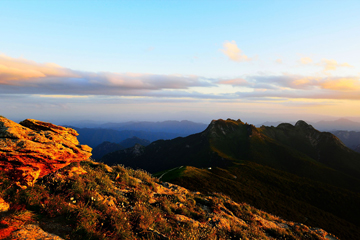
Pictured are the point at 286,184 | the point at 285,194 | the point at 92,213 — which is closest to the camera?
the point at 92,213

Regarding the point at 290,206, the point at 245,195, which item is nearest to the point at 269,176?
the point at 290,206

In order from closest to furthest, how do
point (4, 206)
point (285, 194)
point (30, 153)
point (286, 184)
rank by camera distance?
1. point (4, 206)
2. point (30, 153)
3. point (285, 194)
4. point (286, 184)

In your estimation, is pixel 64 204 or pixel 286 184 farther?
pixel 286 184

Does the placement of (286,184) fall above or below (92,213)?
below

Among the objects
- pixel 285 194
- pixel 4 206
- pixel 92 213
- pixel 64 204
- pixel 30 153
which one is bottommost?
pixel 285 194

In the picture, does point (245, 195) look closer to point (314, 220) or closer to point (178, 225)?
point (314, 220)

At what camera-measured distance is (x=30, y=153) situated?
758 centimetres

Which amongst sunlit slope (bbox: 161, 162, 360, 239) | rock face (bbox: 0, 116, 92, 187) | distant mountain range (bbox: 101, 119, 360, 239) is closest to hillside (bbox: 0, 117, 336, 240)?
rock face (bbox: 0, 116, 92, 187)

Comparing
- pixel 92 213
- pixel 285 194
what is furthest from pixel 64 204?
pixel 285 194

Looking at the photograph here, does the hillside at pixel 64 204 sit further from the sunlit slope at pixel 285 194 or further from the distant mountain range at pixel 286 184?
the distant mountain range at pixel 286 184

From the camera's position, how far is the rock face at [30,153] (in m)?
7.20

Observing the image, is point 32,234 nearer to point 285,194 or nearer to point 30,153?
point 30,153

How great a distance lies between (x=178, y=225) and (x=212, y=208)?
581 centimetres

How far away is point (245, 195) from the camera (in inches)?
2694
